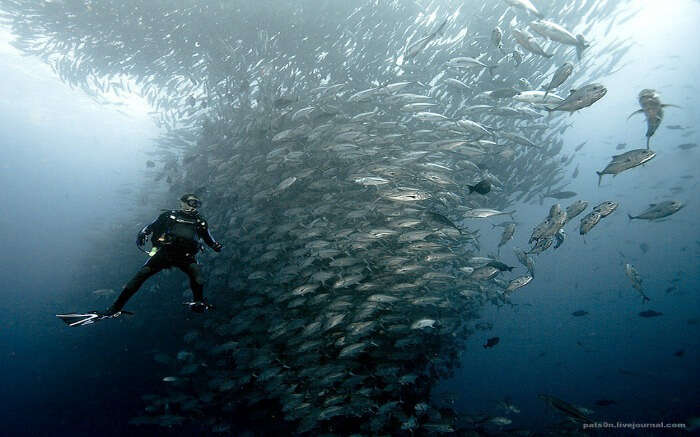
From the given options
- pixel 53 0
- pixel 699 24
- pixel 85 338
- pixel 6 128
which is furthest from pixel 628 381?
pixel 6 128

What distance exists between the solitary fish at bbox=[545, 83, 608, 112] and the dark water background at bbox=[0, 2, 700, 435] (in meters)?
8.10

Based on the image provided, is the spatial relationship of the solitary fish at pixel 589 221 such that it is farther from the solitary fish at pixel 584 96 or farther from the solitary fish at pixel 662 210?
the solitary fish at pixel 584 96

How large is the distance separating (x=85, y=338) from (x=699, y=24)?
46.4 metres

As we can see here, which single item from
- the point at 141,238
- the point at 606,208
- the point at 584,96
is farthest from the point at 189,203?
the point at 606,208

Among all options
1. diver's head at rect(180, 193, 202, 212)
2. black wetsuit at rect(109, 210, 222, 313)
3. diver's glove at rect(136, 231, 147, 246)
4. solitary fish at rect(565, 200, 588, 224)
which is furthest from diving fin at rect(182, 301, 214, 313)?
solitary fish at rect(565, 200, 588, 224)

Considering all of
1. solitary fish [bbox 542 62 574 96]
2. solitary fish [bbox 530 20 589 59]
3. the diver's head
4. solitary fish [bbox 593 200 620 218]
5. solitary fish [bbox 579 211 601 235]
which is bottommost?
solitary fish [bbox 579 211 601 235]

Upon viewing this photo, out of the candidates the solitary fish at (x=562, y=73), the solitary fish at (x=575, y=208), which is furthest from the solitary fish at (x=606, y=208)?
the solitary fish at (x=562, y=73)

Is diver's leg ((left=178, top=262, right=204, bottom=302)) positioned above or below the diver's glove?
below

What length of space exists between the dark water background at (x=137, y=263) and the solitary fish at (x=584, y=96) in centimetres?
810

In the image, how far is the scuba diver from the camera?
4613 millimetres

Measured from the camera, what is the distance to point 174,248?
474cm

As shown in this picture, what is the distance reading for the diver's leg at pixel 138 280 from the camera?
4574mm

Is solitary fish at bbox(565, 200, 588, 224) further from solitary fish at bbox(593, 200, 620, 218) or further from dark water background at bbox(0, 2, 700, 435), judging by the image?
dark water background at bbox(0, 2, 700, 435)

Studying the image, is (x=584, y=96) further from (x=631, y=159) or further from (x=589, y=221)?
(x=589, y=221)
